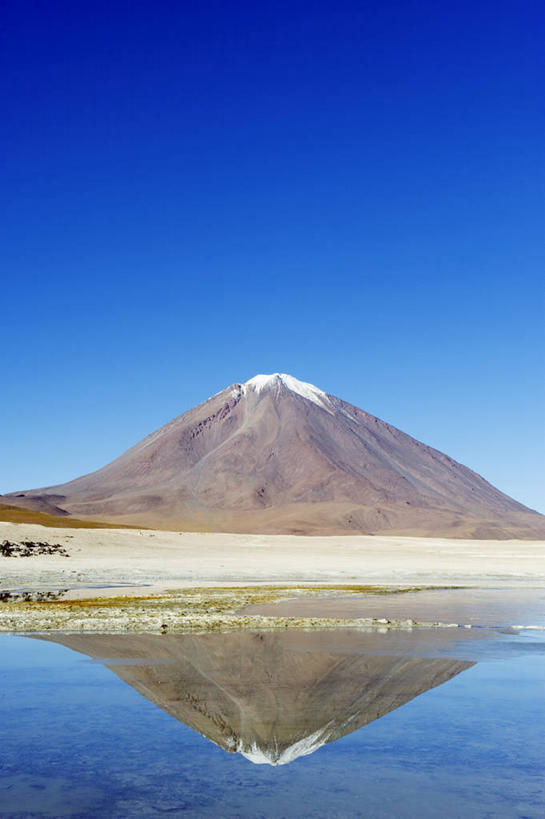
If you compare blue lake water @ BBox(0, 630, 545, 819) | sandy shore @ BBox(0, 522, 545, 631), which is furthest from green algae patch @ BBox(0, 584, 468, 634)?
blue lake water @ BBox(0, 630, 545, 819)

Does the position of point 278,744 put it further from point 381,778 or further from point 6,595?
point 6,595

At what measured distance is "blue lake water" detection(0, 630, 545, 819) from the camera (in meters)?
6.30

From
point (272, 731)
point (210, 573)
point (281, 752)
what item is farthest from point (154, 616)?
point (210, 573)

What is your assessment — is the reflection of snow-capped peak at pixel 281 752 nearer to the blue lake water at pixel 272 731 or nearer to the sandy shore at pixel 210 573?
the blue lake water at pixel 272 731

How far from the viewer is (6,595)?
24.0m

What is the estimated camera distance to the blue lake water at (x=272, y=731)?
6301 millimetres

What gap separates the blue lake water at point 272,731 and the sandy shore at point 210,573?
420 centimetres

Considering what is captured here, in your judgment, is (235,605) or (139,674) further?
(235,605)

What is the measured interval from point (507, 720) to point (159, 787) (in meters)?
4.16

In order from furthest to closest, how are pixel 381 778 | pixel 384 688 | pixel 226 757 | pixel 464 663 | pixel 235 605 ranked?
pixel 235 605 → pixel 464 663 → pixel 384 688 → pixel 226 757 → pixel 381 778

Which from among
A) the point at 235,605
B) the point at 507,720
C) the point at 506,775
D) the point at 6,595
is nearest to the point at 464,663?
the point at 507,720

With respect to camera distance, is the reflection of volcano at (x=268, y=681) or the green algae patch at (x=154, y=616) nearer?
the reflection of volcano at (x=268, y=681)

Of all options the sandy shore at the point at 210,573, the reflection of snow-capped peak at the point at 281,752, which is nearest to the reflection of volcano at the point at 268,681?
the reflection of snow-capped peak at the point at 281,752

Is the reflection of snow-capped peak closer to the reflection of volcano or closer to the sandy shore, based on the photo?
the reflection of volcano
